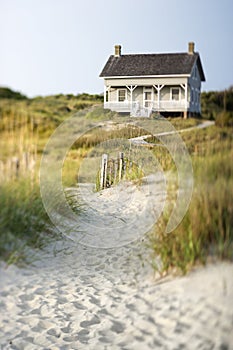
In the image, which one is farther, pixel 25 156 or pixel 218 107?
pixel 25 156

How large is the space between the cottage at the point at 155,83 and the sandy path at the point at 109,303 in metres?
0.24

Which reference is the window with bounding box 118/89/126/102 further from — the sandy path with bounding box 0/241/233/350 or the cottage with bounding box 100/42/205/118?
the sandy path with bounding box 0/241/233/350

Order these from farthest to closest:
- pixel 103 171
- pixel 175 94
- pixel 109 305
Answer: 1. pixel 109 305
2. pixel 103 171
3. pixel 175 94

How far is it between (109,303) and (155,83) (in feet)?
2.08

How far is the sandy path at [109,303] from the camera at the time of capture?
1.71 metres

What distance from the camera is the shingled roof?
1.62m

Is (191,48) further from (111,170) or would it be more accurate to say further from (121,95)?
(111,170)

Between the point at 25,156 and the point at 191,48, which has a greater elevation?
the point at 191,48

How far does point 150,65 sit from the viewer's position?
1.65 meters

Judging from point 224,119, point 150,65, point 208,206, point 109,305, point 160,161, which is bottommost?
point 109,305

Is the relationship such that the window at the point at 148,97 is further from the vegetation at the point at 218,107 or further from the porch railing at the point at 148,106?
the vegetation at the point at 218,107

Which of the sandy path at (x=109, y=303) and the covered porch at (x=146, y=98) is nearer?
the covered porch at (x=146, y=98)

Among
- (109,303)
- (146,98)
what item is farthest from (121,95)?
(109,303)

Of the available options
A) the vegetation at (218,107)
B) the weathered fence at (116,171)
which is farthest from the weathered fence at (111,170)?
the vegetation at (218,107)
